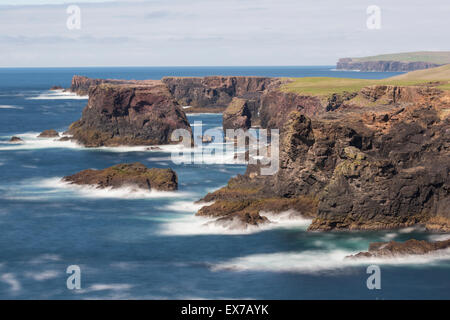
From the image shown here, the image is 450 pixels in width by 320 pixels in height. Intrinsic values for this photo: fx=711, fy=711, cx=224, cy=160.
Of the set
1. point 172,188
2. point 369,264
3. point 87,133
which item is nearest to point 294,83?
point 87,133

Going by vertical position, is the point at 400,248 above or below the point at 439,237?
above

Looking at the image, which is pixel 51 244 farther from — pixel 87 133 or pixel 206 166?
pixel 87 133

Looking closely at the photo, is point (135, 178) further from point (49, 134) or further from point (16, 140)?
point (49, 134)

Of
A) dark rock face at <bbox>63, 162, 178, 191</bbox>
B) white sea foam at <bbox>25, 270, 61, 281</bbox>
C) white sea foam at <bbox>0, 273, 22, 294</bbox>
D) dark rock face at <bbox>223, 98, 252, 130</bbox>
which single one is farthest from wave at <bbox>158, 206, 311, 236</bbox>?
dark rock face at <bbox>223, 98, 252, 130</bbox>

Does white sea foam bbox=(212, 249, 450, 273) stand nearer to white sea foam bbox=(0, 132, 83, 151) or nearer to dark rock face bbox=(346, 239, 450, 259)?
dark rock face bbox=(346, 239, 450, 259)

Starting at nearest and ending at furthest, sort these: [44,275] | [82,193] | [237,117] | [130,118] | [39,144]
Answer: [44,275] → [82,193] → [39,144] → [130,118] → [237,117]

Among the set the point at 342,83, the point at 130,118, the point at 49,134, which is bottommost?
Answer: the point at 49,134

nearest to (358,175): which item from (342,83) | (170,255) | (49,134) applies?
(170,255)

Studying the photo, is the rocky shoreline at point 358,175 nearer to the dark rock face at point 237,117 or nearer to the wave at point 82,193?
the wave at point 82,193
